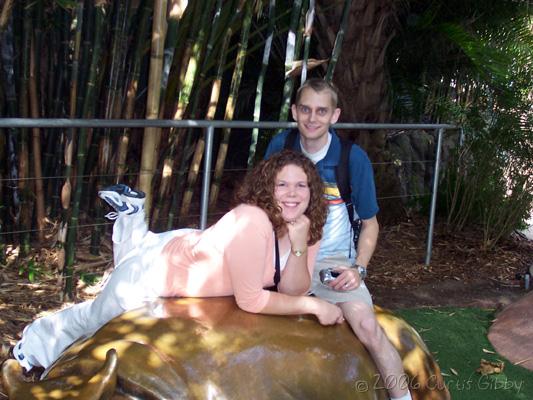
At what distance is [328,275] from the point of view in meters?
2.43

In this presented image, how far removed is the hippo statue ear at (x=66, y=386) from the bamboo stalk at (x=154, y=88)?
6.13 feet

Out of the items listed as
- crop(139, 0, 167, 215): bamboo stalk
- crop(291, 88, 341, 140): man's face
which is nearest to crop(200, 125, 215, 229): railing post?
crop(139, 0, 167, 215): bamboo stalk

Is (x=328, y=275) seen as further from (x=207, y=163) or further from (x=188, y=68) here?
(x=188, y=68)

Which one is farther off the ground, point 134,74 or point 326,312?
point 134,74

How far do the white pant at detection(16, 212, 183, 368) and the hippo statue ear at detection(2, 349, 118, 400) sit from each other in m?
0.52

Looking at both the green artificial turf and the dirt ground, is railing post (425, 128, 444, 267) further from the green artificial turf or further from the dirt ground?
the green artificial turf

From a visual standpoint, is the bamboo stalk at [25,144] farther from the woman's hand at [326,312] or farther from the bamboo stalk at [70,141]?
the woman's hand at [326,312]

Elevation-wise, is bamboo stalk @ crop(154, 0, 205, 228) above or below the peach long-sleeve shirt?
above

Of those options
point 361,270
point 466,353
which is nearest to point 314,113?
point 361,270

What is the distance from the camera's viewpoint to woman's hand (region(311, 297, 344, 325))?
221cm

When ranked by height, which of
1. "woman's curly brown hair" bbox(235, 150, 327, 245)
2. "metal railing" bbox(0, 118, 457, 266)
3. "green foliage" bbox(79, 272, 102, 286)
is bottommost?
"green foliage" bbox(79, 272, 102, 286)

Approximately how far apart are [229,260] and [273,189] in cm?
30

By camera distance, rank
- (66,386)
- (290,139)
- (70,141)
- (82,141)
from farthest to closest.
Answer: (70,141) → (82,141) → (290,139) → (66,386)

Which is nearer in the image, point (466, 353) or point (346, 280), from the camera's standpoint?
point (346, 280)
